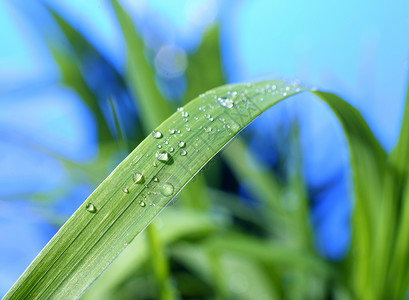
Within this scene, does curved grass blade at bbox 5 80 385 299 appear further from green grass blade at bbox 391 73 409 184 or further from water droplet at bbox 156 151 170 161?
green grass blade at bbox 391 73 409 184

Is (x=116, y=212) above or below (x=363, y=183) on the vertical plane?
below

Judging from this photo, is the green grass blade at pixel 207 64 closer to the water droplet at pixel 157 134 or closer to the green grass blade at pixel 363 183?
the green grass blade at pixel 363 183

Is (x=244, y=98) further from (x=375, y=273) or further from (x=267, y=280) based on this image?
(x=267, y=280)

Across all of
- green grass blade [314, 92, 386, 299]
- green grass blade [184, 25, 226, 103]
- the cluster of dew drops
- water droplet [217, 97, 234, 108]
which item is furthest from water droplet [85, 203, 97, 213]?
green grass blade [184, 25, 226, 103]

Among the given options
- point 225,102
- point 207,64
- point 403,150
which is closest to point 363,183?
point 403,150

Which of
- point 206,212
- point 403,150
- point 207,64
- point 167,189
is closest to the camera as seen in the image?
point 167,189

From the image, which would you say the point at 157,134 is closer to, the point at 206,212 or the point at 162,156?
the point at 162,156

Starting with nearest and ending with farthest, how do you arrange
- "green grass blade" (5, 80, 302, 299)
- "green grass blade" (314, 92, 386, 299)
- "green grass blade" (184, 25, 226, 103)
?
1. "green grass blade" (5, 80, 302, 299)
2. "green grass blade" (314, 92, 386, 299)
3. "green grass blade" (184, 25, 226, 103)

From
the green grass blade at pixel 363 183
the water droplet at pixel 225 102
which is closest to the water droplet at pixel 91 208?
the water droplet at pixel 225 102

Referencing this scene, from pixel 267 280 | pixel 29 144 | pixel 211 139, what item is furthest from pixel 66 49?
pixel 211 139
